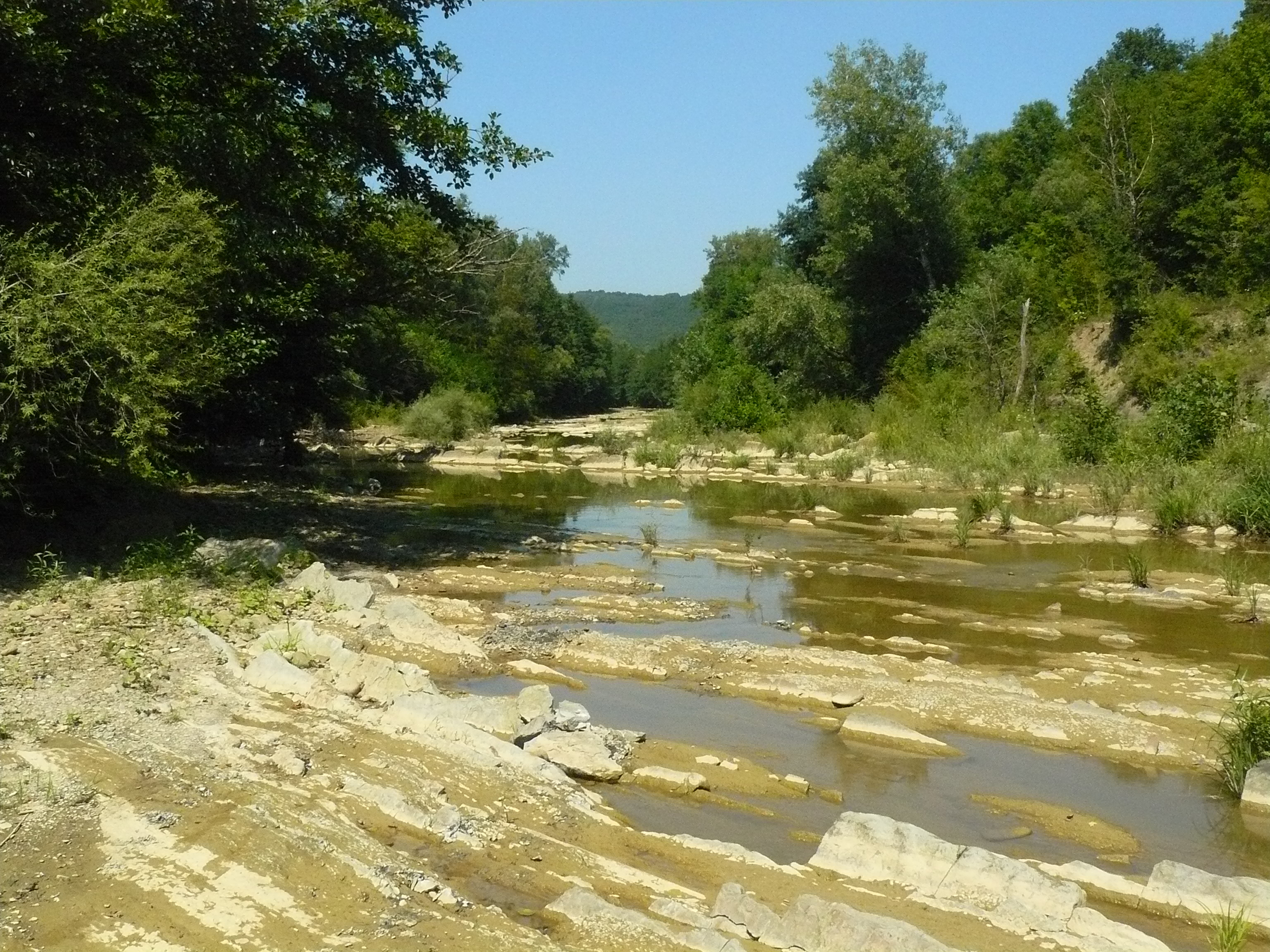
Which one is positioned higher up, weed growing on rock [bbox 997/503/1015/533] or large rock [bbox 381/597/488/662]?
Answer: large rock [bbox 381/597/488/662]

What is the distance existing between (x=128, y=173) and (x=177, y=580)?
532 centimetres

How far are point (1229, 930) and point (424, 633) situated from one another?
7716mm

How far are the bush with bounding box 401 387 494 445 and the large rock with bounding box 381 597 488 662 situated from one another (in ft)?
106

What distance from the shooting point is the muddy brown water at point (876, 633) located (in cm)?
739

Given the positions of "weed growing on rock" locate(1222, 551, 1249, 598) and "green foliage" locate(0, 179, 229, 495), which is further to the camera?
"weed growing on rock" locate(1222, 551, 1249, 598)

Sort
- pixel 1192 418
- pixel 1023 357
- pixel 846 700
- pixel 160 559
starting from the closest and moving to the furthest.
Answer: pixel 846 700
pixel 160 559
pixel 1192 418
pixel 1023 357

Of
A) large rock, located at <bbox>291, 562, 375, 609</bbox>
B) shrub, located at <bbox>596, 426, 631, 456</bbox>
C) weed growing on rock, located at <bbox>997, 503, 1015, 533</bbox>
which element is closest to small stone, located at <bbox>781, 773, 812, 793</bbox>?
large rock, located at <bbox>291, 562, 375, 609</bbox>

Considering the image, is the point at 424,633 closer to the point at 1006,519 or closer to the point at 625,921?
the point at 625,921

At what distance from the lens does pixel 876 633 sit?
1306 centimetres

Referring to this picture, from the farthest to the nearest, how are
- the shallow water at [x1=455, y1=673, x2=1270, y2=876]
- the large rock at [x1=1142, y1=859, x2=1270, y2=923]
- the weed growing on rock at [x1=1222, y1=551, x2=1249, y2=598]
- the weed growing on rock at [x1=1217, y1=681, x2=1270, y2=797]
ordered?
1. the weed growing on rock at [x1=1222, y1=551, x2=1249, y2=598]
2. the weed growing on rock at [x1=1217, y1=681, x2=1270, y2=797]
3. the shallow water at [x1=455, y1=673, x2=1270, y2=876]
4. the large rock at [x1=1142, y1=859, x2=1270, y2=923]

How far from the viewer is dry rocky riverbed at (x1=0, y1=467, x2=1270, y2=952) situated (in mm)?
5270

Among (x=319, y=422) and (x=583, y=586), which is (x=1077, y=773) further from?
(x=319, y=422)

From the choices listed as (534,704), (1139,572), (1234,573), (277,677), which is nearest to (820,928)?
(534,704)

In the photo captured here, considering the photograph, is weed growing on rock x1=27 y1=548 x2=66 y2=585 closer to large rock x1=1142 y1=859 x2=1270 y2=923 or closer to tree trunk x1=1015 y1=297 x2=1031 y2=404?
large rock x1=1142 y1=859 x2=1270 y2=923
